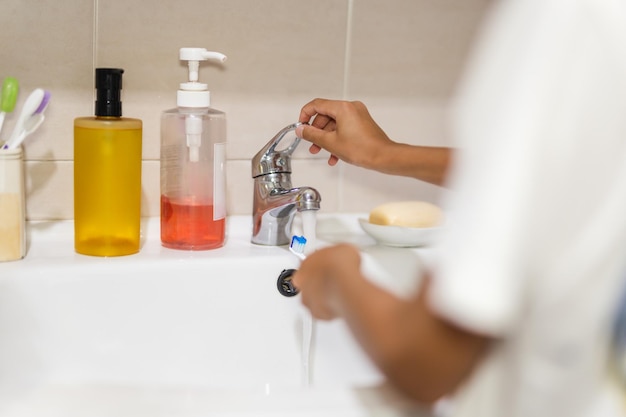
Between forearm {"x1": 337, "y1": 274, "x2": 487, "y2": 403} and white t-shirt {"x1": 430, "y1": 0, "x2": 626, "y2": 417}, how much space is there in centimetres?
2

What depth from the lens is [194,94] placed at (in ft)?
2.71

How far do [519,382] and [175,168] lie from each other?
544 mm

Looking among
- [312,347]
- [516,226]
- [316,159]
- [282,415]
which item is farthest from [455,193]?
[316,159]

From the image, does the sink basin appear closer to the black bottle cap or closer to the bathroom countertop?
the bathroom countertop

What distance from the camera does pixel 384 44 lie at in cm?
97

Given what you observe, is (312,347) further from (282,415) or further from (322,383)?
(282,415)

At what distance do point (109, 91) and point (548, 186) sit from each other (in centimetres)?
56

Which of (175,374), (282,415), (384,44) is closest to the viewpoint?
(282,415)

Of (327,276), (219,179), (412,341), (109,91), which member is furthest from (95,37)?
(412,341)

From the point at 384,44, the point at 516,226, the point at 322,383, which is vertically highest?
the point at 384,44

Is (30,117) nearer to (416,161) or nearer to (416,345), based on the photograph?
(416,161)

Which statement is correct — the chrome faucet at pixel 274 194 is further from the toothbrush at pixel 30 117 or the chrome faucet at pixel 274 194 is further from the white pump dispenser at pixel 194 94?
the toothbrush at pixel 30 117

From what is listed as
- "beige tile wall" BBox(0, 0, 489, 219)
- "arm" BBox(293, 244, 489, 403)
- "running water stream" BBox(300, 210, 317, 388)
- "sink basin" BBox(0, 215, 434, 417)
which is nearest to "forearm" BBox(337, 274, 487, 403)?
"arm" BBox(293, 244, 489, 403)

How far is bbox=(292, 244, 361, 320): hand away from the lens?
460 mm
